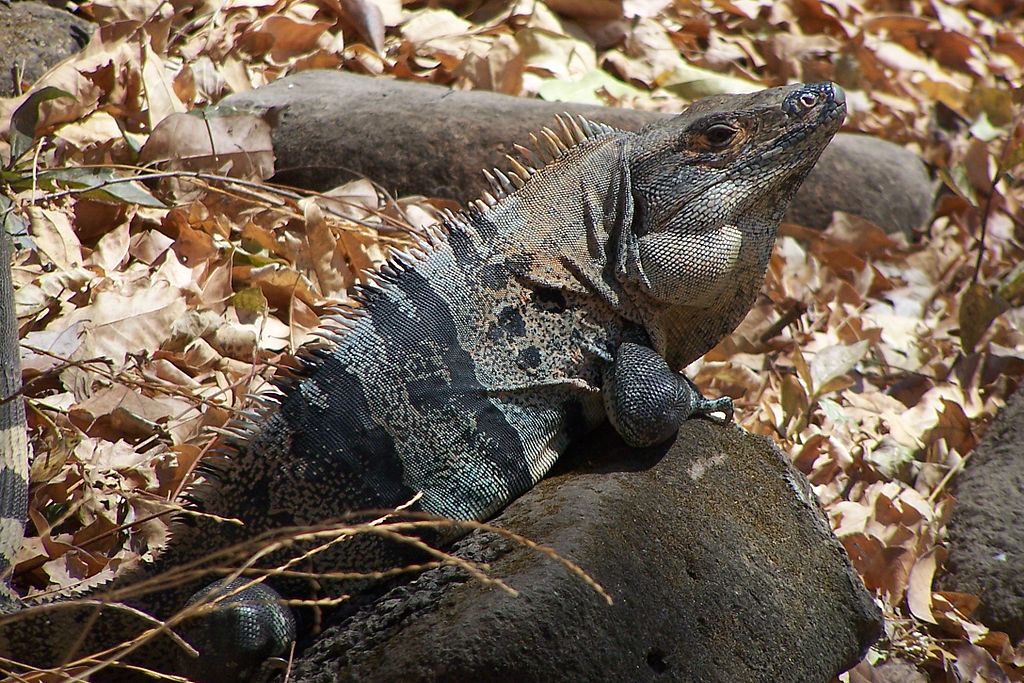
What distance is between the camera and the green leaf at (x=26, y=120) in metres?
4.70

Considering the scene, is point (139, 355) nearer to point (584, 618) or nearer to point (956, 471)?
point (584, 618)

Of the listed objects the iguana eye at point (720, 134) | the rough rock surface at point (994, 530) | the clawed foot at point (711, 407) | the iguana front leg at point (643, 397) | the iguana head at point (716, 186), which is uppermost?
the iguana eye at point (720, 134)

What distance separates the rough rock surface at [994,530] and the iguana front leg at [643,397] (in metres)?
1.74

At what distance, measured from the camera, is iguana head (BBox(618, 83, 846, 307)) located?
357cm

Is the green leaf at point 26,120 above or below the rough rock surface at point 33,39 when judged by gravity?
below

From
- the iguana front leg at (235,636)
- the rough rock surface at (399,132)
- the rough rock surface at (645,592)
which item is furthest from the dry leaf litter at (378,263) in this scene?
the rough rock surface at (645,592)

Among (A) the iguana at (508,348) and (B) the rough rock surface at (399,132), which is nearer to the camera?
(A) the iguana at (508,348)

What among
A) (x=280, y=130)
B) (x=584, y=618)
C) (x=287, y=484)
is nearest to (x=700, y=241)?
(x=584, y=618)

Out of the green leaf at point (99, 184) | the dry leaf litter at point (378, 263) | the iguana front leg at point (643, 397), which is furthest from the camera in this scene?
the green leaf at point (99, 184)

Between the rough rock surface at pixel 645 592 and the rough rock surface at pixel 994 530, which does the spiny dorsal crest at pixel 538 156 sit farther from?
the rough rock surface at pixel 994 530

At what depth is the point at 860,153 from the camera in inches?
263

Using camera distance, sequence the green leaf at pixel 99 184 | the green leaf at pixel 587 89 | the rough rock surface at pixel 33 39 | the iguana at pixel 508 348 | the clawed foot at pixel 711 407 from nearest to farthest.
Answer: the iguana at pixel 508 348, the clawed foot at pixel 711 407, the green leaf at pixel 99 184, the rough rock surface at pixel 33 39, the green leaf at pixel 587 89

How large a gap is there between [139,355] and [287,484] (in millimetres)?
1386

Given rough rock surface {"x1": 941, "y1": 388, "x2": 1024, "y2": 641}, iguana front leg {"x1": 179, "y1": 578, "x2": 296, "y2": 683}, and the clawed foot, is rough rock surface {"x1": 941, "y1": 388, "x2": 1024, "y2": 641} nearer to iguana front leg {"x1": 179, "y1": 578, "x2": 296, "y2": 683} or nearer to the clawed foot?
the clawed foot
